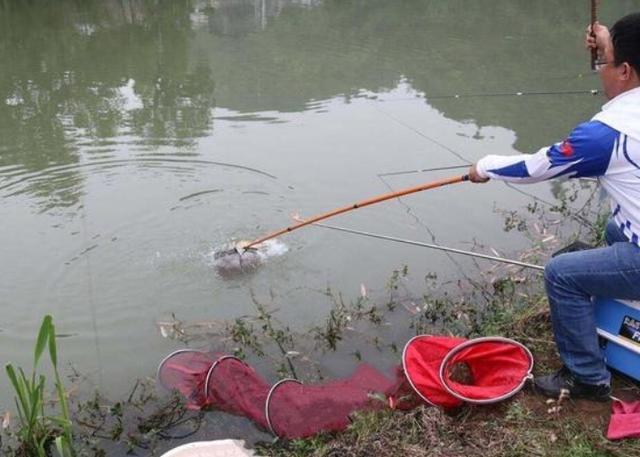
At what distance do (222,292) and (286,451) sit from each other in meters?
2.08

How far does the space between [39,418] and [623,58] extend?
3.22 m

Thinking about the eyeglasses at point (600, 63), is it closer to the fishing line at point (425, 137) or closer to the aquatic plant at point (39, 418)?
the aquatic plant at point (39, 418)

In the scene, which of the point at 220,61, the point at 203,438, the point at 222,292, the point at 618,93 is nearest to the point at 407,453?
the point at 203,438

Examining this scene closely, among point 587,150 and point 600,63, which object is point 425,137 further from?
point 587,150

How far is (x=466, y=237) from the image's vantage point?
5.74 meters

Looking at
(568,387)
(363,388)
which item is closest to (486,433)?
(568,387)

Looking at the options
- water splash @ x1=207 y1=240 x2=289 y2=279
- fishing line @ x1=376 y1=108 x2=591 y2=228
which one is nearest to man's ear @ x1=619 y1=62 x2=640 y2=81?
fishing line @ x1=376 y1=108 x2=591 y2=228

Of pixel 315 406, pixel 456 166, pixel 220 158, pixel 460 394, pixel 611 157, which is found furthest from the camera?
pixel 220 158

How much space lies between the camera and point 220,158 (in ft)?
25.1

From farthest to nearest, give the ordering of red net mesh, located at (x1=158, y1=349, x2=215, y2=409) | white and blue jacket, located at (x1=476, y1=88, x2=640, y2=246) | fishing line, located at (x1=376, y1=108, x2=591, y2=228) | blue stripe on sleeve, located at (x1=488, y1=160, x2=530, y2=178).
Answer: fishing line, located at (x1=376, y1=108, x2=591, y2=228) → red net mesh, located at (x1=158, y1=349, x2=215, y2=409) → blue stripe on sleeve, located at (x1=488, y1=160, x2=530, y2=178) → white and blue jacket, located at (x1=476, y1=88, x2=640, y2=246)

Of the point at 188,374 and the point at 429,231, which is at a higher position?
the point at 429,231

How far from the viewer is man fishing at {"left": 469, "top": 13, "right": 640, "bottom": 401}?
2488 mm

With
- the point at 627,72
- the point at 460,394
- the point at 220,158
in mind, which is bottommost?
the point at 460,394

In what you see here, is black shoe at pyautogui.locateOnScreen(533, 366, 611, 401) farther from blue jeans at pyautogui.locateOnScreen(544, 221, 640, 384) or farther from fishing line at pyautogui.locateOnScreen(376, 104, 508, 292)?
fishing line at pyautogui.locateOnScreen(376, 104, 508, 292)
